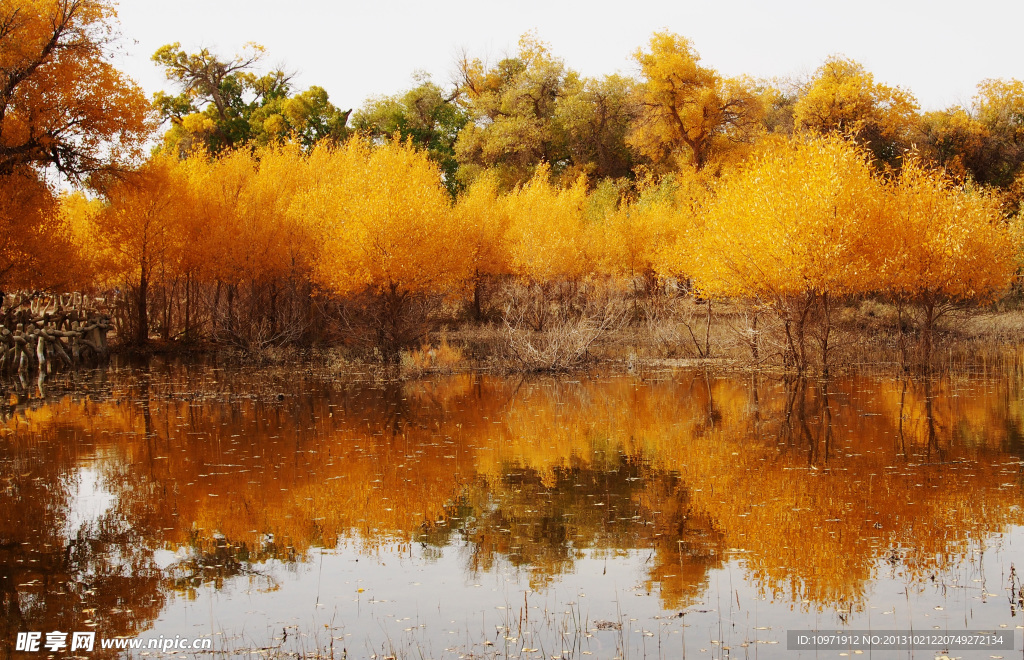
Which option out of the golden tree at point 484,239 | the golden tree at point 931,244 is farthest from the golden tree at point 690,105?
the golden tree at point 931,244

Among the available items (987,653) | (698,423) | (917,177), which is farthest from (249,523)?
(917,177)

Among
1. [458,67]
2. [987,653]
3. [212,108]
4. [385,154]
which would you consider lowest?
[987,653]

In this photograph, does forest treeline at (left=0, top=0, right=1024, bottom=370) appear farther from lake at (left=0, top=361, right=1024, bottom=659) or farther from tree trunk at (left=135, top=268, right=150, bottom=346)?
lake at (left=0, top=361, right=1024, bottom=659)

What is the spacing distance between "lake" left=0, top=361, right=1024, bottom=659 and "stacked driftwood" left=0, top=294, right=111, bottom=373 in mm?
11530

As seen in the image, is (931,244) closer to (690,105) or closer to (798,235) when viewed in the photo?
(798,235)

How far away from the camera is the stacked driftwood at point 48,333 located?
29.4 metres

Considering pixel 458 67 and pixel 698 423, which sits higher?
pixel 458 67

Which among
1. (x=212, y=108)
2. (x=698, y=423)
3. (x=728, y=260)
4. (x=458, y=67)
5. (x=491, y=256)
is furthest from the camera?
(x=458, y=67)

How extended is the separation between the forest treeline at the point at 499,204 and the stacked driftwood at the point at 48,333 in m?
1.35

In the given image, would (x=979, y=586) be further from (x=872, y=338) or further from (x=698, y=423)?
(x=872, y=338)

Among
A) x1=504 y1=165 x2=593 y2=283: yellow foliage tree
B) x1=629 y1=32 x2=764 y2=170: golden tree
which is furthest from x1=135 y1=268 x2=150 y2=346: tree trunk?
x1=629 y1=32 x2=764 y2=170: golden tree

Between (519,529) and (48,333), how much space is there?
2556cm

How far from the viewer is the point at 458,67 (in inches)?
2822

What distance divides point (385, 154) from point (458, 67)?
3581 cm
